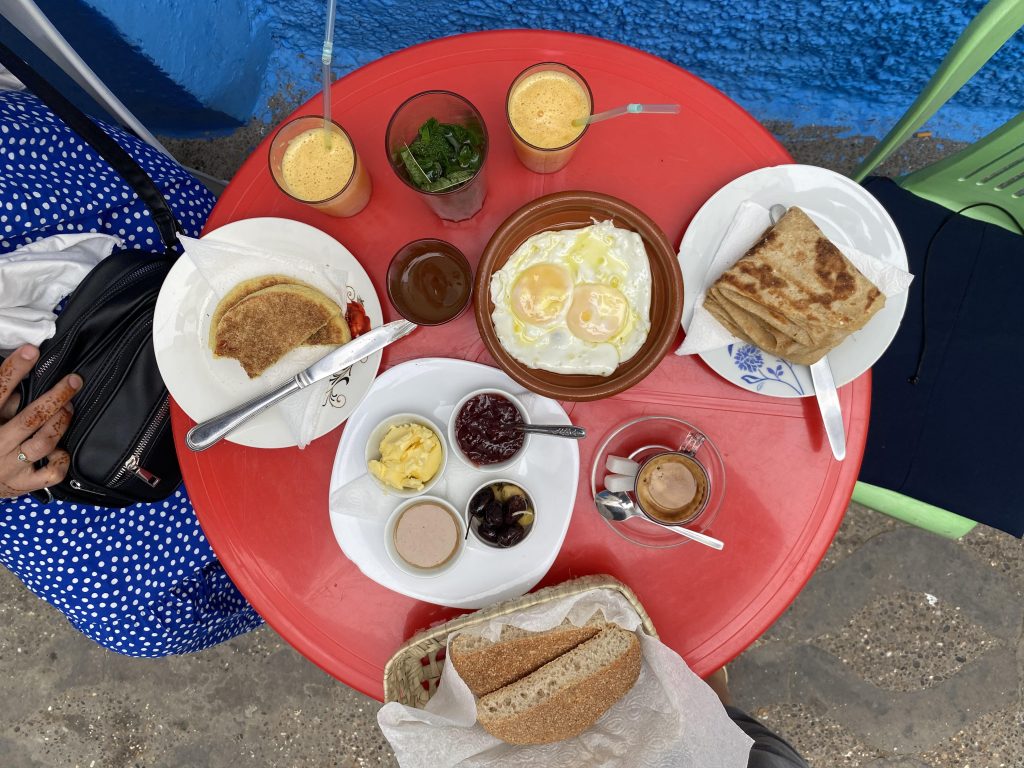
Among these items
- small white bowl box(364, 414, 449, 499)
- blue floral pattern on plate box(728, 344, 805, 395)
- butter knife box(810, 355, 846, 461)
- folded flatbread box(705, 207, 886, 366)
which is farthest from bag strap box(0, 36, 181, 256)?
butter knife box(810, 355, 846, 461)

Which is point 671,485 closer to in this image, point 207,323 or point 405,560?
point 405,560

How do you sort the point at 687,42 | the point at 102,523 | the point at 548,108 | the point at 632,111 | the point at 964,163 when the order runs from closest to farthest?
the point at 632,111 → the point at 548,108 → the point at 964,163 → the point at 102,523 → the point at 687,42

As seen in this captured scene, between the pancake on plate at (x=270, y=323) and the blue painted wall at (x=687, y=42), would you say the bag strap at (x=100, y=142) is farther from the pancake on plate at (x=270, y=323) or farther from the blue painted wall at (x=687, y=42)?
the blue painted wall at (x=687, y=42)

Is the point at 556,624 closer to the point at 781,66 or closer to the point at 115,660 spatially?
the point at 781,66

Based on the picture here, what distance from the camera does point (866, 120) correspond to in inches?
118

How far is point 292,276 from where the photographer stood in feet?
5.82

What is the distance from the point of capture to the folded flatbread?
63.4 inches

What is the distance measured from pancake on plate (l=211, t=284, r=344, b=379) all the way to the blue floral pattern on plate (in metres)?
1.11

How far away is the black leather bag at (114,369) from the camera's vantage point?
1851mm

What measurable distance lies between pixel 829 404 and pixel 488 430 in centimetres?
93

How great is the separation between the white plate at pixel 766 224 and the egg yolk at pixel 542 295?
364mm

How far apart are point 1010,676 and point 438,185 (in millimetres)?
3550

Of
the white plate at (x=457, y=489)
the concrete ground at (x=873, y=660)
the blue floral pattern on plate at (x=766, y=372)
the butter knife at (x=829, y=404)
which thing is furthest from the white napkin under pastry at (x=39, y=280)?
the butter knife at (x=829, y=404)

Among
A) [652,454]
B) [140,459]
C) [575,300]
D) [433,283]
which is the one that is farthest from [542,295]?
[140,459]
